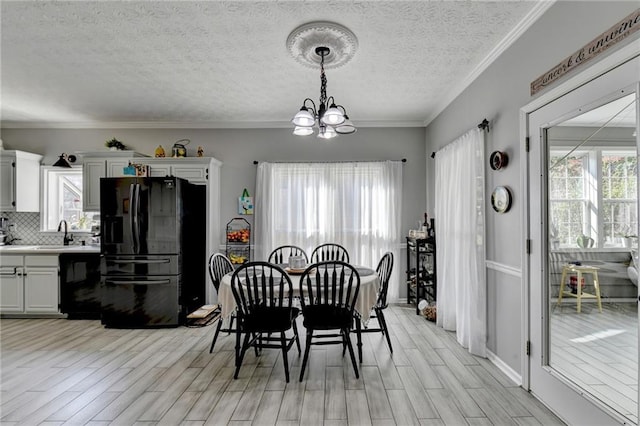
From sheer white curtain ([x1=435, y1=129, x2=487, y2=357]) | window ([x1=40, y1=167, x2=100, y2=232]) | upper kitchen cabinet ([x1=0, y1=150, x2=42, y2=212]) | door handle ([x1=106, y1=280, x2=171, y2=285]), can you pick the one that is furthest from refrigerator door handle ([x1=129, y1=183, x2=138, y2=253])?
sheer white curtain ([x1=435, y1=129, x2=487, y2=357])

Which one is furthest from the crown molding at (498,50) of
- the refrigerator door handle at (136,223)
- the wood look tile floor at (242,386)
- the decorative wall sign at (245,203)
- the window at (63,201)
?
the window at (63,201)

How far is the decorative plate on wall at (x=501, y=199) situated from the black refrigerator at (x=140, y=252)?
11.3ft

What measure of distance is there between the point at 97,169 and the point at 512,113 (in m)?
5.13

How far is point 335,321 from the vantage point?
2684 mm

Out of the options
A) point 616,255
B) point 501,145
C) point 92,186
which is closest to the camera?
point 616,255

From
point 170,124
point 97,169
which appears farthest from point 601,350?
point 97,169

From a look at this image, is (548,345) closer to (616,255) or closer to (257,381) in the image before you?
(616,255)

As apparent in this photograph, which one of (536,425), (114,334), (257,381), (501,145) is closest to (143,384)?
(257,381)

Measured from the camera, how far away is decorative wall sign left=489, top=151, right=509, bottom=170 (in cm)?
270

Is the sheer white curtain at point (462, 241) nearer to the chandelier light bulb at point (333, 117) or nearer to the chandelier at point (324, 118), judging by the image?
the chandelier at point (324, 118)

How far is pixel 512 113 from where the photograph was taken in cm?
261

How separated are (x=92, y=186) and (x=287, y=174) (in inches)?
109

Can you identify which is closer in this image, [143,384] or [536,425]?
[536,425]

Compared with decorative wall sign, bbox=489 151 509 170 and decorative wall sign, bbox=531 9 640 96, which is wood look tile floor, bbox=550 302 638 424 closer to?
decorative wall sign, bbox=489 151 509 170
